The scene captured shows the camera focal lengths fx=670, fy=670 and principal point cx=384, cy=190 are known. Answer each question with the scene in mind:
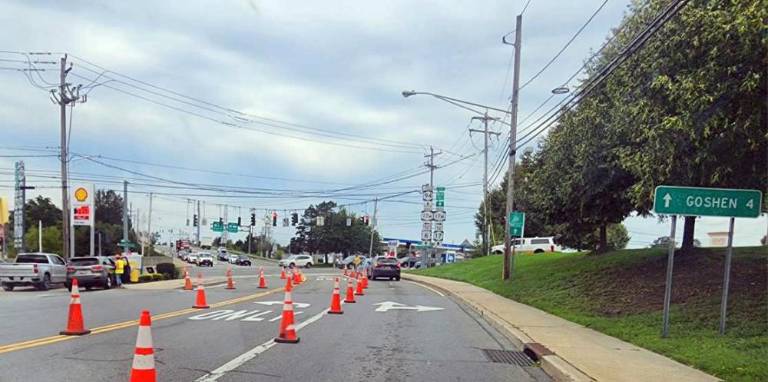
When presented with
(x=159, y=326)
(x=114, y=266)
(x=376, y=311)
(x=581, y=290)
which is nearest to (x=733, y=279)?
(x=581, y=290)

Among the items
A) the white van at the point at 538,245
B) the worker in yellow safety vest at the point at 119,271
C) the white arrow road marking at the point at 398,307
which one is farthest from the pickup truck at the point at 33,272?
the white van at the point at 538,245

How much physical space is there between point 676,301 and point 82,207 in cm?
3226

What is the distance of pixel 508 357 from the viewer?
10.9 meters

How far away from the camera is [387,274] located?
41.3 meters

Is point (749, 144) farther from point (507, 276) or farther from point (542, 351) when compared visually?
point (507, 276)

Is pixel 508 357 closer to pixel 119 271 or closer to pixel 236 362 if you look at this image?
pixel 236 362

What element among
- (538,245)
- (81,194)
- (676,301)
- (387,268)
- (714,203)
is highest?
(714,203)

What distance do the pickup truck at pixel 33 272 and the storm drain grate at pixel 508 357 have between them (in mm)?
→ 22651

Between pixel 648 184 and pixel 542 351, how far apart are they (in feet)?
20.9

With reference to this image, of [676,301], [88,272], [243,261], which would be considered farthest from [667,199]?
[243,261]

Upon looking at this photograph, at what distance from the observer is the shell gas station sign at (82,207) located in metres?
37.2

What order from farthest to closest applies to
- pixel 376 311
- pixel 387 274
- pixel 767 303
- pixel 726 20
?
pixel 387 274 < pixel 376 311 < pixel 767 303 < pixel 726 20

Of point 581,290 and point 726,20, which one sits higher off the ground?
point 726,20

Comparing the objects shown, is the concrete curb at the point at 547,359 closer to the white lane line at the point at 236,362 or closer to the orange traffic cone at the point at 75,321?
the white lane line at the point at 236,362
